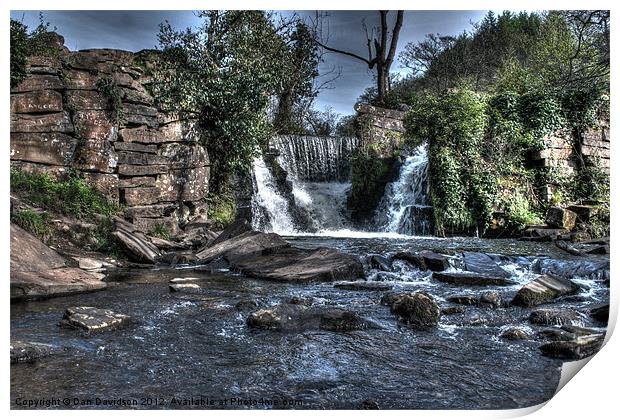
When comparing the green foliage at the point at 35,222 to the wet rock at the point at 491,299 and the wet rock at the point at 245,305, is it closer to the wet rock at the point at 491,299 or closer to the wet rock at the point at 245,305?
the wet rock at the point at 245,305

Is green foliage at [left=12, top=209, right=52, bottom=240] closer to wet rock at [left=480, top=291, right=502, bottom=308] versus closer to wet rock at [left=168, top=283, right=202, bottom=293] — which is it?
wet rock at [left=168, top=283, right=202, bottom=293]

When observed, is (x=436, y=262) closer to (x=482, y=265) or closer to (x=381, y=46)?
(x=482, y=265)

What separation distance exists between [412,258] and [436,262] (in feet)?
0.99

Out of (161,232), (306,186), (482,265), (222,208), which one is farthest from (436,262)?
(306,186)

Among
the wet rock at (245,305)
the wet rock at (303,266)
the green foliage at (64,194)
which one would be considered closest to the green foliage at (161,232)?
the green foliage at (64,194)

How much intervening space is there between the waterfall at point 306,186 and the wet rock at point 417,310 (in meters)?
6.32

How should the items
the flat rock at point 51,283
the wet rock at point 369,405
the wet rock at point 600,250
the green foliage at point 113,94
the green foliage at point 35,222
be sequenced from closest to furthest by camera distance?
the wet rock at point 369,405 < the flat rock at point 51,283 < the wet rock at point 600,250 < the green foliage at point 35,222 < the green foliage at point 113,94

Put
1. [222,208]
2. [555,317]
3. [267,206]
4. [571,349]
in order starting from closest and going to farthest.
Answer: [571,349] → [555,317] → [222,208] → [267,206]

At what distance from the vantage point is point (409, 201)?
10.1m

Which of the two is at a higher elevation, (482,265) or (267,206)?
(267,206)

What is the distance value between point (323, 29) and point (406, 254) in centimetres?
278

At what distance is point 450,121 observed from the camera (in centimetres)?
950

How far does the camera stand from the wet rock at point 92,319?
2842mm
